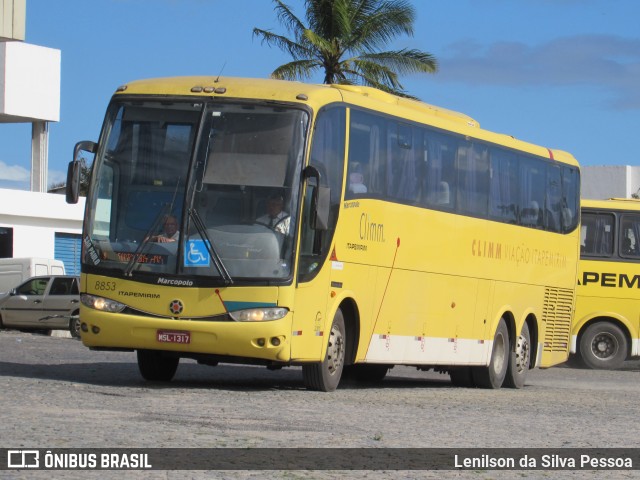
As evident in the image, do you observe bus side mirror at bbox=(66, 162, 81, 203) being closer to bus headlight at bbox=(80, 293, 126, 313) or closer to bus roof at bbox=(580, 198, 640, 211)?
bus headlight at bbox=(80, 293, 126, 313)

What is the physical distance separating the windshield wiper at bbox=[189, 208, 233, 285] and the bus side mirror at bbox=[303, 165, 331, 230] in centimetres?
112

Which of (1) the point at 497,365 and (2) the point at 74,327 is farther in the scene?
(2) the point at 74,327

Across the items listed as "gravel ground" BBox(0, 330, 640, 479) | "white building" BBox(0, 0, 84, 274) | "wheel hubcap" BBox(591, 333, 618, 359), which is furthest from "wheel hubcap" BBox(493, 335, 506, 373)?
"white building" BBox(0, 0, 84, 274)

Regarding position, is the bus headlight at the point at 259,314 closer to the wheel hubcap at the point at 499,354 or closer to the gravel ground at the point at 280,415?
the gravel ground at the point at 280,415

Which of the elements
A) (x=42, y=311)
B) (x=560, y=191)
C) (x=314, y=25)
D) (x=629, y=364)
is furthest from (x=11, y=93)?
(x=560, y=191)

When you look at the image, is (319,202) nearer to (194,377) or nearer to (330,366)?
(330,366)

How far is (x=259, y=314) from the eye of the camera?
1619cm

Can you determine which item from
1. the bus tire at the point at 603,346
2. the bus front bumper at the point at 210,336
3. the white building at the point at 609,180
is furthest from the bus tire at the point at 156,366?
the white building at the point at 609,180

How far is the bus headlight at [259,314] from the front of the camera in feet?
53.1

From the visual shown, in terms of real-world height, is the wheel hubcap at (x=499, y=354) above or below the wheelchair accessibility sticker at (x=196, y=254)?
below

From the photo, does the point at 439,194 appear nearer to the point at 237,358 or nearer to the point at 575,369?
the point at 237,358

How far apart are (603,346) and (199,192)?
1752 centimetres

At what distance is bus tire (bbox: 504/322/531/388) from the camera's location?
23.1 metres

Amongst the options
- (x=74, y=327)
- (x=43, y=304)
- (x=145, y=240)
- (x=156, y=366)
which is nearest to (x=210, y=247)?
(x=145, y=240)
